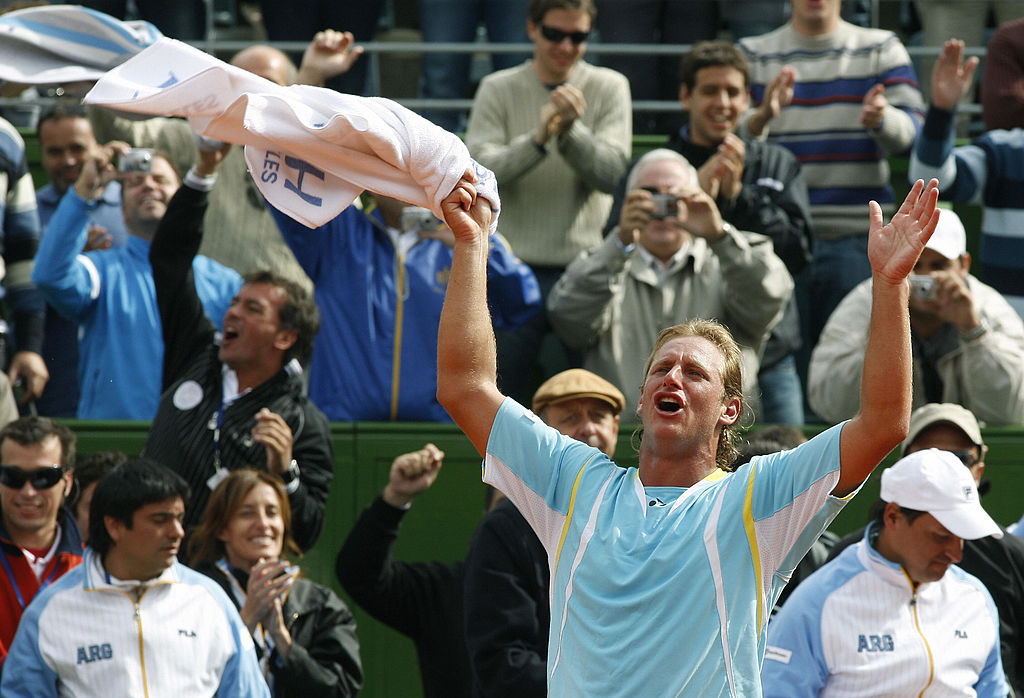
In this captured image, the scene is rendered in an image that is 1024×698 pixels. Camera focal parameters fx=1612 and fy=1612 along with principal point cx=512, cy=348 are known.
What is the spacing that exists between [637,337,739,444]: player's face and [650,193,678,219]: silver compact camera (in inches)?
135

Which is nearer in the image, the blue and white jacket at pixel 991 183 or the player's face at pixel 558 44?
the blue and white jacket at pixel 991 183

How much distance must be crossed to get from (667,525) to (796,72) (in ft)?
19.3

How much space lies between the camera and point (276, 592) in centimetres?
588

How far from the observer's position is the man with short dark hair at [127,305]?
7.73 metres

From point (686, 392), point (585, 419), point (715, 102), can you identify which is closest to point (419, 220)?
point (715, 102)

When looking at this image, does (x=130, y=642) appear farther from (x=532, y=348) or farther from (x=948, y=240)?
(x=948, y=240)

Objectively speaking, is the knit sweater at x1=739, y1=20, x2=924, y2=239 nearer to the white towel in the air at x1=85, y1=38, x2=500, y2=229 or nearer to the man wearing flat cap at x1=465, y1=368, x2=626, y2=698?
the man wearing flat cap at x1=465, y1=368, x2=626, y2=698

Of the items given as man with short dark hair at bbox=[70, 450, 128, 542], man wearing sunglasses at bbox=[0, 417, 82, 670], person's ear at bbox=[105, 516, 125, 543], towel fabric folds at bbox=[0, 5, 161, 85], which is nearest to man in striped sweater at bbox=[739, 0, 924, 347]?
man with short dark hair at bbox=[70, 450, 128, 542]

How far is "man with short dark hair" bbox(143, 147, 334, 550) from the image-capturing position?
6598 mm

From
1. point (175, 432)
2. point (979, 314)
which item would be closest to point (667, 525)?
point (175, 432)

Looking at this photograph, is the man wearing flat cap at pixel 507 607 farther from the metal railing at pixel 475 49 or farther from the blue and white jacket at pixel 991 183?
the metal railing at pixel 475 49

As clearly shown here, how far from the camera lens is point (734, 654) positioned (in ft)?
11.9

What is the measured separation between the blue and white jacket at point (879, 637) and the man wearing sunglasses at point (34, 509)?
108 inches

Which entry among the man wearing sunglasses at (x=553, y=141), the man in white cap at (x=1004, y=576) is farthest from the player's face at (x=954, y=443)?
the man wearing sunglasses at (x=553, y=141)
